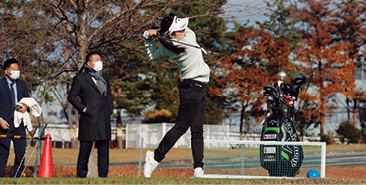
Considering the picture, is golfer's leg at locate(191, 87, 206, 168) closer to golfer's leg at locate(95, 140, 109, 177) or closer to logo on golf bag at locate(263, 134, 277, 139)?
golfer's leg at locate(95, 140, 109, 177)

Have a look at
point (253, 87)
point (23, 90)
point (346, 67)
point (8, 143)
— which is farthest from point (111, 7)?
point (346, 67)

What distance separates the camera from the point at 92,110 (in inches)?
243

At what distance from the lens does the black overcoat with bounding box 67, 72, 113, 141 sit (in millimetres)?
6109

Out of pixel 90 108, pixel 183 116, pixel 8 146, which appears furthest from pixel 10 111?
pixel 183 116

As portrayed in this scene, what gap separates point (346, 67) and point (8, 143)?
25.6m

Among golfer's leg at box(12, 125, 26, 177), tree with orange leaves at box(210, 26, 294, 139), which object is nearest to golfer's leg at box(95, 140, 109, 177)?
golfer's leg at box(12, 125, 26, 177)

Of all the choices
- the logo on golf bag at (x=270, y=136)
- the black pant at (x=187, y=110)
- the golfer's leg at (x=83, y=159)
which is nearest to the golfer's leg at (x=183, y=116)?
the black pant at (x=187, y=110)

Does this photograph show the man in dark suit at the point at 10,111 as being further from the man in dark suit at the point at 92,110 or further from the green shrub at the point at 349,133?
the green shrub at the point at 349,133

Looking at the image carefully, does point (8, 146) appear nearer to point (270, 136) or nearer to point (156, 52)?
point (156, 52)

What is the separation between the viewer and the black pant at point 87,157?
6.11 m

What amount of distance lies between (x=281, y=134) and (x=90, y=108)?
4.30 metres

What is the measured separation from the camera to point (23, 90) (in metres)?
7.50

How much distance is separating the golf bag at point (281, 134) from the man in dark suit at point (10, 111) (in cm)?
461

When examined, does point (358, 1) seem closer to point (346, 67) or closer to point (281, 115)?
point (346, 67)
